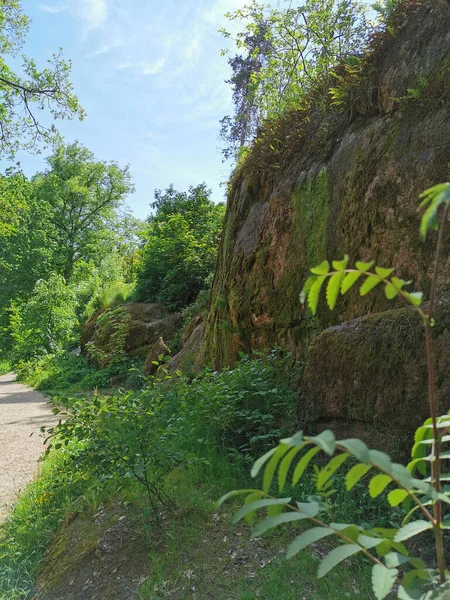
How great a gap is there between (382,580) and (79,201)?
121ft

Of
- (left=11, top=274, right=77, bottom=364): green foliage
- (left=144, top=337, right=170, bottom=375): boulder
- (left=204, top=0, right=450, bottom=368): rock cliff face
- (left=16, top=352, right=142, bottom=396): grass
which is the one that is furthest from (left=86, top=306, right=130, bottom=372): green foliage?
(left=204, top=0, right=450, bottom=368): rock cliff face

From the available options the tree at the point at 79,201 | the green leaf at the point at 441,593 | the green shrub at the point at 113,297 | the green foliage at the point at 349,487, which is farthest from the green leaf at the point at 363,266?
the tree at the point at 79,201

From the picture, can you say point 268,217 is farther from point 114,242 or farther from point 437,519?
point 114,242

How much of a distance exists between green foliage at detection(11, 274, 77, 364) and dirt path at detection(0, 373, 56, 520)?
27.3 ft

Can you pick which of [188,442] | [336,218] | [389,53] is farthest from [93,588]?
[389,53]

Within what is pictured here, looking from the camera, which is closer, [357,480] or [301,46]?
[357,480]

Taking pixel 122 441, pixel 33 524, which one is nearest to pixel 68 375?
pixel 33 524

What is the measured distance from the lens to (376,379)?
3582mm

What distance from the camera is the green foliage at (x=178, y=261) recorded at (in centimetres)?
1435

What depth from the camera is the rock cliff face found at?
14.7 feet

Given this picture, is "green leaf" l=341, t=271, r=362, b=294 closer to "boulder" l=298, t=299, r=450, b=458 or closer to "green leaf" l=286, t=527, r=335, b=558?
"green leaf" l=286, t=527, r=335, b=558

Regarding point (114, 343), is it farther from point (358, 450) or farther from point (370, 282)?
point (358, 450)

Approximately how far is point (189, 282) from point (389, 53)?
389 inches

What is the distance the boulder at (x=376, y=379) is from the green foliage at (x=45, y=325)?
17.4 meters
